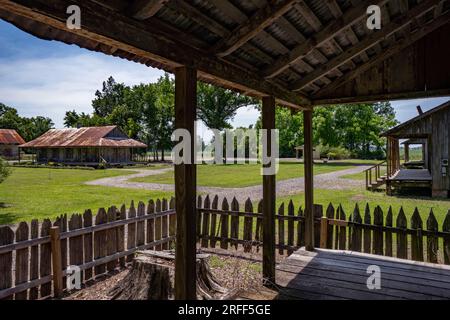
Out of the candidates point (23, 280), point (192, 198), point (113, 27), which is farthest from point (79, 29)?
point (23, 280)

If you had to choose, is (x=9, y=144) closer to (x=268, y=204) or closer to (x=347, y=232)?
(x=347, y=232)

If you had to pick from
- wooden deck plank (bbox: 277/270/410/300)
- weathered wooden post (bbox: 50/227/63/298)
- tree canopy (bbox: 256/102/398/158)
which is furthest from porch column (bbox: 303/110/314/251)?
tree canopy (bbox: 256/102/398/158)

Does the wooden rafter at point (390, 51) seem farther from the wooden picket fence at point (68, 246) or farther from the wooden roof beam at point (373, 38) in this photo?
the wooden picket fence at point (68, 246)

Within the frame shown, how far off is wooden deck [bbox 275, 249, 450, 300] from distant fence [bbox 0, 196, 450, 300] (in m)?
0.53

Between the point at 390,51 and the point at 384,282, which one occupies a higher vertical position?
the point at 390,51

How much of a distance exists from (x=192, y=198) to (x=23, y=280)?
350 centimetres

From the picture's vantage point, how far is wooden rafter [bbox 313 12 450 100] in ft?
16.3

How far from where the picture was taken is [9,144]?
56.3 meters

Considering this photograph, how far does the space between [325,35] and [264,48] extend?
0.72m

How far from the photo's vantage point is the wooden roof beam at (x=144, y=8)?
2.23 m

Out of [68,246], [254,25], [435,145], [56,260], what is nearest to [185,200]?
[254,25]

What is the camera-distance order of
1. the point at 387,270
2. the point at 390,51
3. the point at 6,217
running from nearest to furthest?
the point at 387,270 < the point at 390,51 < the point at 6,217

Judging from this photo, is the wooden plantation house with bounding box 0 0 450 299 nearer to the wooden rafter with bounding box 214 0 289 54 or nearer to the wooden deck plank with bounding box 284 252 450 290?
the wooden rafter with bounding box 214 0 289 54
